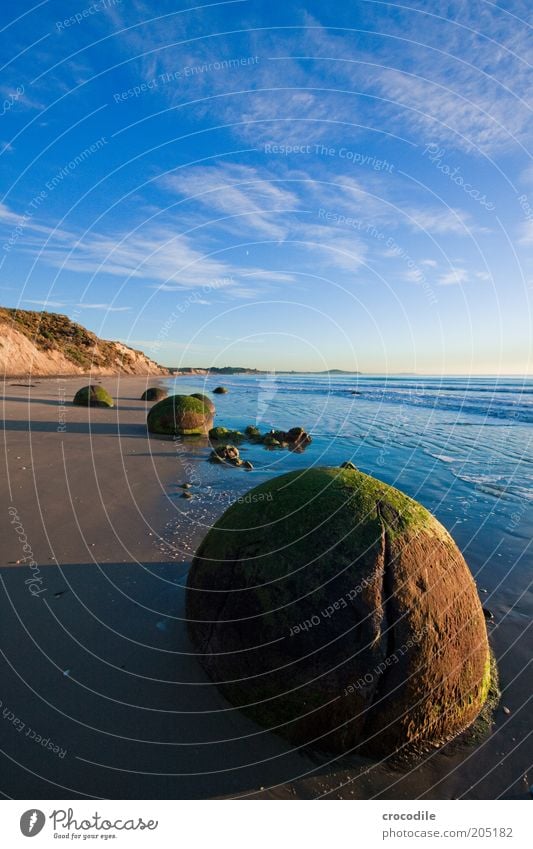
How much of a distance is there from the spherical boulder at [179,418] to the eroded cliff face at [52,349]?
3193cm

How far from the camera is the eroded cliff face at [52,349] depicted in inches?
1754

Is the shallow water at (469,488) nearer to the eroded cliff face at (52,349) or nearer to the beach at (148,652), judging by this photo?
the beach at (148,652)

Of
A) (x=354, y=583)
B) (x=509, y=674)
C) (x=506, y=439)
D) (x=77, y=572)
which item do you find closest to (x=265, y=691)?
(x=354, y=583)

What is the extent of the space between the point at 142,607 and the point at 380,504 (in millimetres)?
3100

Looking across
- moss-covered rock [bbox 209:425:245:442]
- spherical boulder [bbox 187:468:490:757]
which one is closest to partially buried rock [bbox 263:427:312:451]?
moss-covered rock [bbox 209:425:245:442]

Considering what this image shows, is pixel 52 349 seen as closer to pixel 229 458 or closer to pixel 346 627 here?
pixel 229 458

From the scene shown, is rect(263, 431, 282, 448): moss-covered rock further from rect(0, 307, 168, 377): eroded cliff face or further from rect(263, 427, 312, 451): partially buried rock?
rect(0, 307, 168, 377): eroded cliff face

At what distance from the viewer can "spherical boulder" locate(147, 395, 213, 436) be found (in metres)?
17.0

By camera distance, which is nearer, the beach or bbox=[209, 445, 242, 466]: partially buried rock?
the beach

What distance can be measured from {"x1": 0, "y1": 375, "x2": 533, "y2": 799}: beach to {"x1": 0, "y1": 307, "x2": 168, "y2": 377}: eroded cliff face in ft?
130

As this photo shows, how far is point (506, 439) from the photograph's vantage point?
19.7 meters
